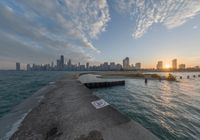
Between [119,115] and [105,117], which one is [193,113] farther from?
[105,117]

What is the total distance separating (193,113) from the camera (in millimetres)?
9352

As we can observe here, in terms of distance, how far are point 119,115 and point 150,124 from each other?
11.4ft

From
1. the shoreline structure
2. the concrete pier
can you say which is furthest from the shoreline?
the concrete pier

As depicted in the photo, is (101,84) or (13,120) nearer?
(13,120)

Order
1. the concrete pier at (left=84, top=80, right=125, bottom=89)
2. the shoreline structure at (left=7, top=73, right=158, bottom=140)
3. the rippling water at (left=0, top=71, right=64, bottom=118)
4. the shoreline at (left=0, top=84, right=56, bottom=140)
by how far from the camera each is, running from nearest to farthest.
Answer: the shoreline structure at (left=7, top=73, right=158, bottom=140) < the shoreline at (left=0, top=84, right=56, bottom=140) < the rippling water at (left=0, top=71, right=64, bottom=118) < the concrete pier at (left=84, top=80, right=125, bottom=89)

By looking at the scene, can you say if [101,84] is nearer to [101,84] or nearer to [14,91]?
[101,84]

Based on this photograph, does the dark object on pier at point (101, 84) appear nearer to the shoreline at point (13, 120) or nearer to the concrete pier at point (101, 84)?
the concrete pier at point (101, 84)

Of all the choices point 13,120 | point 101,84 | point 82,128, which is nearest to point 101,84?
point 101,84

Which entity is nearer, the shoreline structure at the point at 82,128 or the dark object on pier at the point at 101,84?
the shoreline structure at the point at 82,128

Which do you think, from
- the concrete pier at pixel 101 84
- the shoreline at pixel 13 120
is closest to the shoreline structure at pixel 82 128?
the shoreline at pixel 13 120

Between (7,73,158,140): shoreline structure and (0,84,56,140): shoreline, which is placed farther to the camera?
(0,84,56,140): shoreline

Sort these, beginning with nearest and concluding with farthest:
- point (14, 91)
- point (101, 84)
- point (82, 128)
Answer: point (82, 128), point (14, 91), point (101, 84)

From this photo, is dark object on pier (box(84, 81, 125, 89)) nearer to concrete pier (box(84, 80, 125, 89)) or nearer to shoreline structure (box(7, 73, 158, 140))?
concrete pier (box(84, 80, 125, 89))

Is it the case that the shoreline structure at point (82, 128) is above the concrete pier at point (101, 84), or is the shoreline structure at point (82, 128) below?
above
